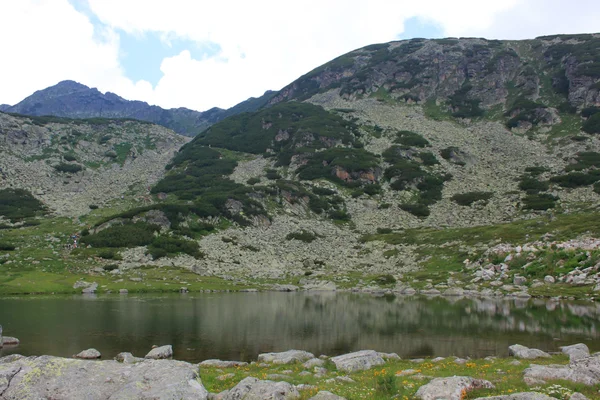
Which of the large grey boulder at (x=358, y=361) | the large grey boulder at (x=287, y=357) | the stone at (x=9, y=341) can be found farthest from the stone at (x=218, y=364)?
the stone at (x=9, y=341)

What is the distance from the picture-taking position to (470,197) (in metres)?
105

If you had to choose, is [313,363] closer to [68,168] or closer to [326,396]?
[326,396]

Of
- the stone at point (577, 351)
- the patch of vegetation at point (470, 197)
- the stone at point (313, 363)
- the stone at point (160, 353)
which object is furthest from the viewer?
the patch of vegetation at point (470, 197)

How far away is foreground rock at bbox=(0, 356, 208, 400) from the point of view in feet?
38.1

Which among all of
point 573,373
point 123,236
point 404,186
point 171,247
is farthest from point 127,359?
point 404,186

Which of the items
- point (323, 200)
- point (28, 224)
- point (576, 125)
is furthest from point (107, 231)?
point (576, 125)

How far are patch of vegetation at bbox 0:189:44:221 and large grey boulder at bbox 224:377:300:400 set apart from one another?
98.5 metres

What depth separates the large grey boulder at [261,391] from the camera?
11922mm

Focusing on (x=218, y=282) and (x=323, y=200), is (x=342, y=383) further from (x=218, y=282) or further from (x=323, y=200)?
(x=323, y=200)

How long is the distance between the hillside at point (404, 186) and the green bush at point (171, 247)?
1.13 ft

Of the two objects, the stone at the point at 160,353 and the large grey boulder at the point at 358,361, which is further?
the stone at the point at 160,353

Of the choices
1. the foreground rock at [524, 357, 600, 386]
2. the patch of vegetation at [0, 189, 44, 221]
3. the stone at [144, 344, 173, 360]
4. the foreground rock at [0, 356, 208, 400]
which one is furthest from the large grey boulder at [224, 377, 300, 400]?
the patch of vegetation at [0, 189, 44, 221]

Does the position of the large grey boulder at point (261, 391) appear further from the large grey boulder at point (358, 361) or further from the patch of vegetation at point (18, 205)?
the patch of vegetation at point (18, 205)

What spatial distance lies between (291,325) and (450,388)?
840 inches
